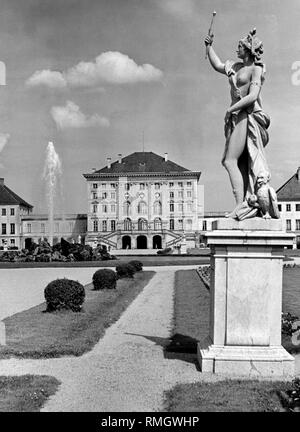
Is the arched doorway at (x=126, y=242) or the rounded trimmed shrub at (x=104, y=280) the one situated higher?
the rounded trimmed shrub at (x=104, y=280)

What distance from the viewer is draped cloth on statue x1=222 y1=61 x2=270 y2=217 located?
6965mm

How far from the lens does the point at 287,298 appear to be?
15117 millimetres

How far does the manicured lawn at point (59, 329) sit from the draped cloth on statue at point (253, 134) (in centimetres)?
379

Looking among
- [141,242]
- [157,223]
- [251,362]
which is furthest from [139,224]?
[251,362]

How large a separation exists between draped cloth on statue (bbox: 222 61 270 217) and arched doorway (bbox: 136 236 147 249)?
239ft

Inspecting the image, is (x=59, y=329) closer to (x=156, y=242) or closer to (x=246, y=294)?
(x=246, y=294)

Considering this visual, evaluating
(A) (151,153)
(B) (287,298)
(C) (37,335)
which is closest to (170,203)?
(A) (151,153)

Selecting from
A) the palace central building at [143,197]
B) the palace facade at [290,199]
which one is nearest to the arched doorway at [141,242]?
the palace central building at [143,197]

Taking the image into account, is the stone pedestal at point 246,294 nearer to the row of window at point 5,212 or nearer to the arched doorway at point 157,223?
the arched doorway at point 157,223

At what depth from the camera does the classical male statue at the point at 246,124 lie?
6934 millimetres

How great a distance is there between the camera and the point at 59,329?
1004 cm

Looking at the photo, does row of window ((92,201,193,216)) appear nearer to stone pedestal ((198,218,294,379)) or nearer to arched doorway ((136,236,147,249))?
arched doorway ((136,236,147,249))
